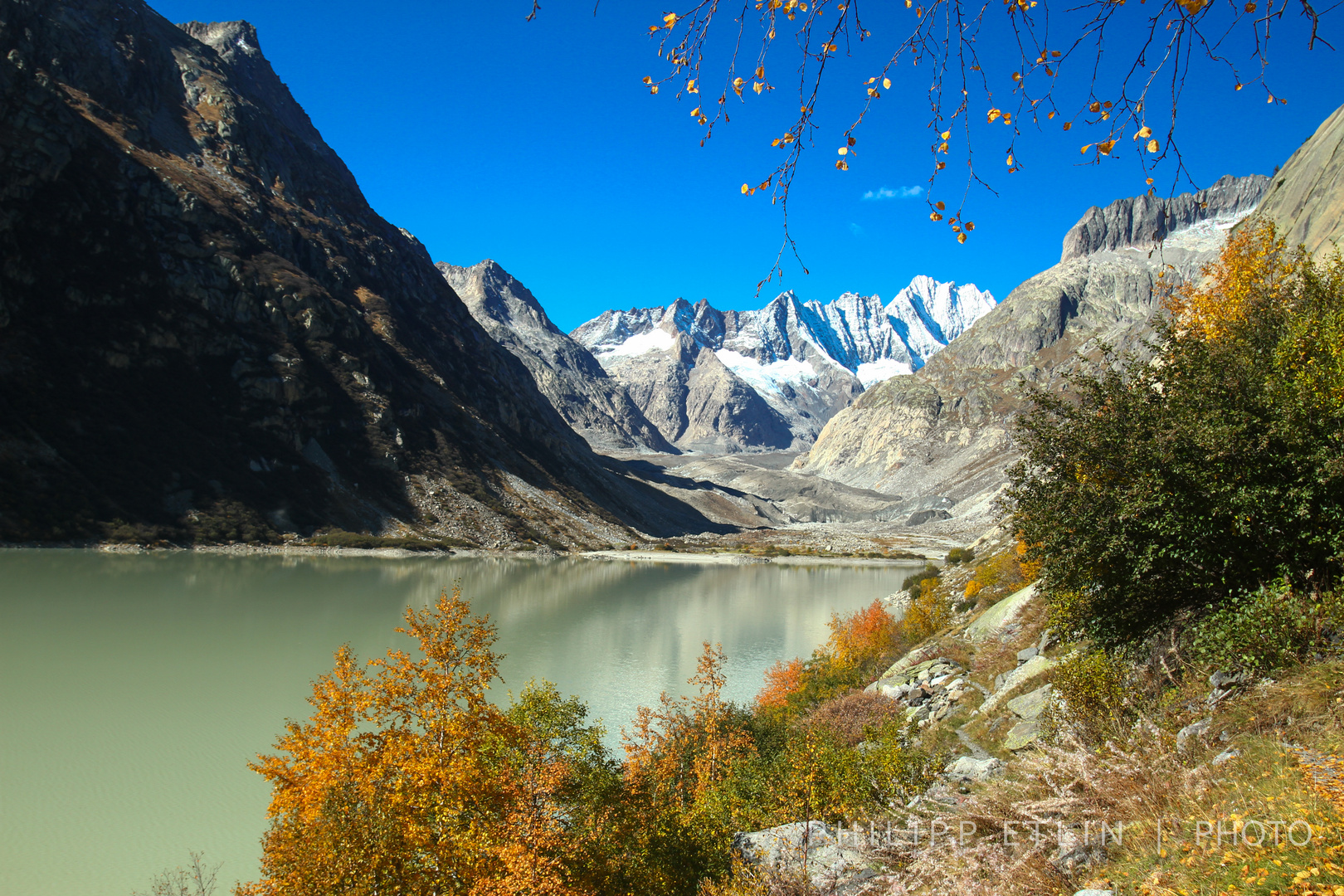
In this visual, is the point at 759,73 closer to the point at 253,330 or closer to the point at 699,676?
the point at 699,676

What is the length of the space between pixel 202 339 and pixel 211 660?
2841 inches

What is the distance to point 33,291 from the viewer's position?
2958 inches

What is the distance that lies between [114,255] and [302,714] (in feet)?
287

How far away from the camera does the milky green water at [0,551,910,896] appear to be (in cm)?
1534

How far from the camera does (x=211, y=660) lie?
29594 mm

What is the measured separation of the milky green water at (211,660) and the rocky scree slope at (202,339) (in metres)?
15.6

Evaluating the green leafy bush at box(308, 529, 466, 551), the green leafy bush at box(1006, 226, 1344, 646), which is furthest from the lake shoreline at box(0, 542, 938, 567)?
the green leafy bush at box(1006, 226, 1344, 646)

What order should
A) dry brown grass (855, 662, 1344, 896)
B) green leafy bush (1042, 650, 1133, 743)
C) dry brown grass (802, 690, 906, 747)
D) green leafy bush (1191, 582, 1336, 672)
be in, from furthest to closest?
dry brown grass (802, 690, 906, 747), green leafy bush (1042, 650, 1133, 743), green leafy bush (1191, 582, 1336, 672), dry brown grass (855, 662, 1344, 896)

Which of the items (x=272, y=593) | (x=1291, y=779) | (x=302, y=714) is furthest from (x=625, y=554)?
(x=1291, y=779)

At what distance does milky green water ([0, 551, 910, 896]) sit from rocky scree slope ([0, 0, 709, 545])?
15.6 metres

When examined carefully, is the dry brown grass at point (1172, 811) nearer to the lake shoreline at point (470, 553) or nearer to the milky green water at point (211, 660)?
the milky green water at point (211, 660)

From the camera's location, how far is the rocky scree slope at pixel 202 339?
71000 millimetres

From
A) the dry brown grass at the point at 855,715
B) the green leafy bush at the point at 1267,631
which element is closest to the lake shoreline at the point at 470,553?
the dry brown grass at the point at 855,715

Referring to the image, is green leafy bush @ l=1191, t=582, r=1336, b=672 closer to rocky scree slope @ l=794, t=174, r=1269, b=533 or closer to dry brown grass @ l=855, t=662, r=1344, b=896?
dry brown grass @ l=855, t=662, r=1344, b=896
